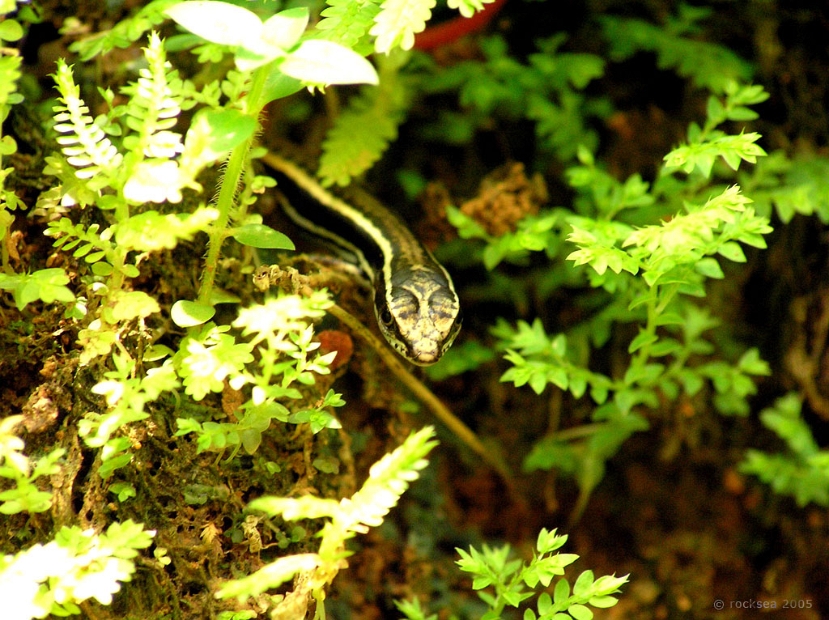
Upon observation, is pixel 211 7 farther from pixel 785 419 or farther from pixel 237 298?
pixel 785 419

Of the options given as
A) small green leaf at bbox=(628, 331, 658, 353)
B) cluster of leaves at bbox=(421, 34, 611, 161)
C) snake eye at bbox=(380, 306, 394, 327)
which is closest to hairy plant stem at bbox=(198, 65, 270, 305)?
snake eye at bbox=(380, 306, 394, 327)

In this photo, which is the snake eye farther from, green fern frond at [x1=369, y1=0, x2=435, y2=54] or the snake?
green fern frond at [x1=369, y1=0, x2=435, y2=54]

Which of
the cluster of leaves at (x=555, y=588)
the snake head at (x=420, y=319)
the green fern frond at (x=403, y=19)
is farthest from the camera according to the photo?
the snake head at (x=420, y=319)

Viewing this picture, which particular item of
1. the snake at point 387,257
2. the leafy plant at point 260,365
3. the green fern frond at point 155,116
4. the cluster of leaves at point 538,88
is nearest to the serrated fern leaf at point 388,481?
the leafy plant at point 260,365

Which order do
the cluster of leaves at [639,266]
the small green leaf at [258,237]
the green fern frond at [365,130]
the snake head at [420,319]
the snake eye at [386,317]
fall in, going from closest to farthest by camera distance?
1. the small green leaf at [258,237]
2. the cluster of leaves at [639,266]
3. the snake head at [420,319]
4. the snake eye at [386,317]
5. the green fern frond at [365,130]

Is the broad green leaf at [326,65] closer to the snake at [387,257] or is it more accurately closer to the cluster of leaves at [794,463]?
the snake at [387,257]

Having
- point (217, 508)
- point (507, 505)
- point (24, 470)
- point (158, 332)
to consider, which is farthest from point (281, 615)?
point (507, 505)

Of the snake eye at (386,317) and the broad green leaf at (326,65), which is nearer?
the broad green leaf at (326,65)
